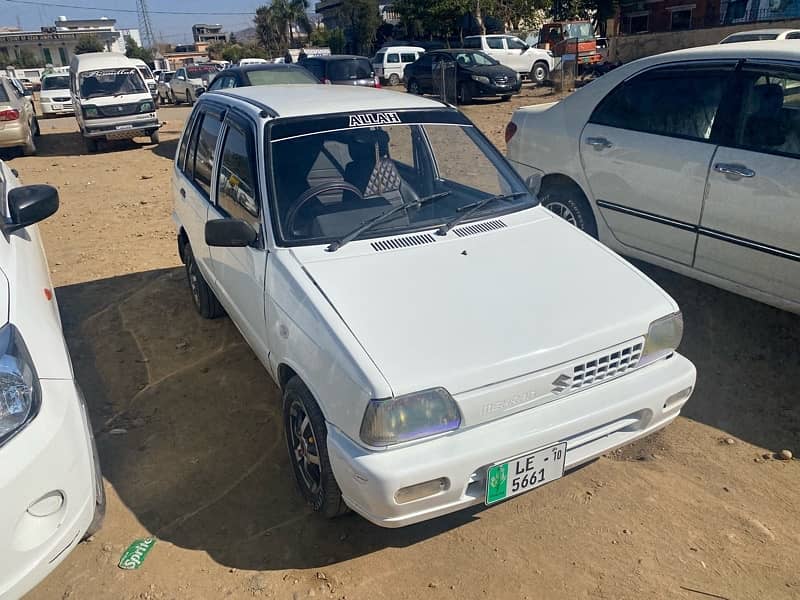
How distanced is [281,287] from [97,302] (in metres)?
3.34

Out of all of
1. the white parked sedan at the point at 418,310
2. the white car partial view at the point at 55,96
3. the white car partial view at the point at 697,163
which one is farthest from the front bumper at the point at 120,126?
the white car partial view at the point at 697,163

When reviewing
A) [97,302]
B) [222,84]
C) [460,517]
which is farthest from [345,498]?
[222,84]

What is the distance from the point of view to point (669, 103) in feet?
14.4

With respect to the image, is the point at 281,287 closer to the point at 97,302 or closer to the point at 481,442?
the point at 481,442

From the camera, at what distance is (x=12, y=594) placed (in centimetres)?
207

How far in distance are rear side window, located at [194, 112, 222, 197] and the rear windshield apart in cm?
1076

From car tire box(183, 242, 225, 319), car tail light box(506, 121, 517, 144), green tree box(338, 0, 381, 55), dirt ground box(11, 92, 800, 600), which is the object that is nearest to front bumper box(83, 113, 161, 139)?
car tire box(183, 242, 225, 319)

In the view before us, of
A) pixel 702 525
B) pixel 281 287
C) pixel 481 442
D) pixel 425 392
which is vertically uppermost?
pixel 281 287

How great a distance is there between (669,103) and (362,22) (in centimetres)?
5256

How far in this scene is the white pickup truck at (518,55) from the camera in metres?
24.1

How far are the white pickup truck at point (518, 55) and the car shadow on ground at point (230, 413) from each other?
21.0 meters

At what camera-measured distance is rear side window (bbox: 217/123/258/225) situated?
325cm

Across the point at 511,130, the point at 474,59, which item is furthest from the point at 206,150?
the point at 474,59

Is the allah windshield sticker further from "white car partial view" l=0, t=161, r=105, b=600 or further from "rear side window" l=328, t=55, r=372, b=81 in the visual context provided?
"rear side window" l=328, t=55, r=372, b=81
